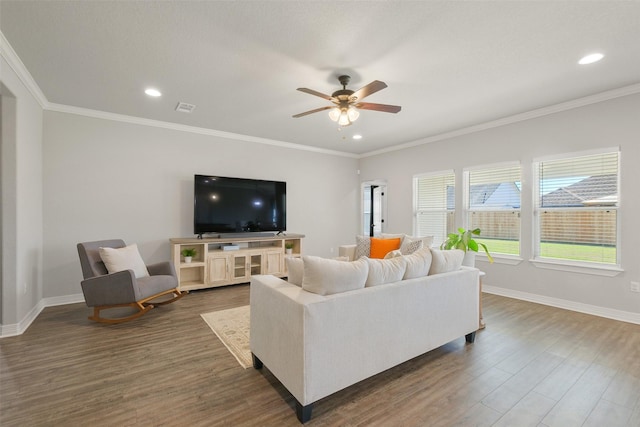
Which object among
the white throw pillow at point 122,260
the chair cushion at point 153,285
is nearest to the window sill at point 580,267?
the chair cushion at point 153,285

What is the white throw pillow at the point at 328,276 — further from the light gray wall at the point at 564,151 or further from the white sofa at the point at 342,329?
the light gray wall at the point at 564,151

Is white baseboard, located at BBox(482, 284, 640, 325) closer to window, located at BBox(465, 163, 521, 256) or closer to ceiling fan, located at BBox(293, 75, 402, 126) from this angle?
window, located at BBox(465, 163, 521, 256)

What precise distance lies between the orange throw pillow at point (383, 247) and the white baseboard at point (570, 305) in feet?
5.97

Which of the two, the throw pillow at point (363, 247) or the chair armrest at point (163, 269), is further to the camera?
the throw pillow at point (363, 247)

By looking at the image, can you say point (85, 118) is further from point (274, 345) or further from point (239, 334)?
point (274, 345)

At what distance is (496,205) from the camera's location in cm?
457

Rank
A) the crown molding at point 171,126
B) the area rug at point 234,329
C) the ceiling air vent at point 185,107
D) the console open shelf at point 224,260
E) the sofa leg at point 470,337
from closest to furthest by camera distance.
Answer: the area rug at point 234,329 < the sofa leg at point 470,337 < the ceiling air vent at point 185,107 < the crown molding at point 171,126 < the console open shelf at point 224,260

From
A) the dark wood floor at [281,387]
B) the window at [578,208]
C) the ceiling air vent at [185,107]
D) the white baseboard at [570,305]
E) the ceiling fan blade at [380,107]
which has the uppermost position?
the ceiling air vent at [185,107]

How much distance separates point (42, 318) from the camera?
3314mm

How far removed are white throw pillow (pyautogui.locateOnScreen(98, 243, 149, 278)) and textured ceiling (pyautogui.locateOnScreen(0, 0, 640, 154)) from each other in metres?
1.91

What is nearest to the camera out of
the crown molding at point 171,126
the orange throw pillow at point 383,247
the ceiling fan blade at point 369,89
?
the ceiling fan blade at point 369,89

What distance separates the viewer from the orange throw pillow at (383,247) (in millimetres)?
4066

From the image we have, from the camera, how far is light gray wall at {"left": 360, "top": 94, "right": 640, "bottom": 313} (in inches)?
130

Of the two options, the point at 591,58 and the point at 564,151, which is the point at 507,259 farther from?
the point at 591,58
